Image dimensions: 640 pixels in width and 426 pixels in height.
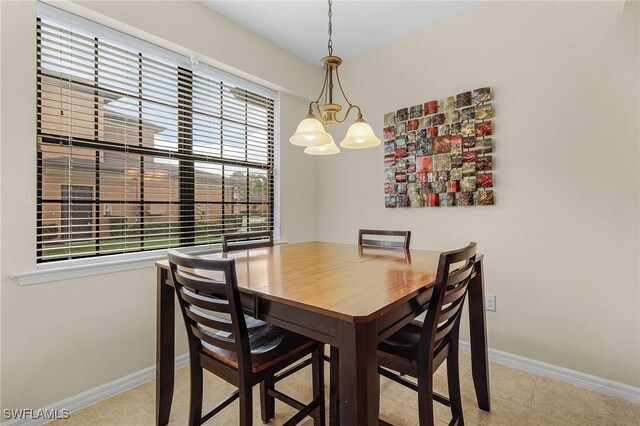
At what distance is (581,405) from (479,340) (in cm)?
70

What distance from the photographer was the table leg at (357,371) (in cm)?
81

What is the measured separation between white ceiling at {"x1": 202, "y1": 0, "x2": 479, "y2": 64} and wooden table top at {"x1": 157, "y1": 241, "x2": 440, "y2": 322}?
71.7 inches

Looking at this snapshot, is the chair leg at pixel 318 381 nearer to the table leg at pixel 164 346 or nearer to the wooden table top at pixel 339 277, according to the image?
the wooden table top at pixel 339 277

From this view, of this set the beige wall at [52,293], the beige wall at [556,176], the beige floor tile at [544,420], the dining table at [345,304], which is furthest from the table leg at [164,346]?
the beige wall at [556,176]

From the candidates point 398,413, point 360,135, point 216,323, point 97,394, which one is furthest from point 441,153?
point 97,394

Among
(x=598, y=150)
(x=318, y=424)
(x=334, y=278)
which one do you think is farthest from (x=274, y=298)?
(x=598, y=150)

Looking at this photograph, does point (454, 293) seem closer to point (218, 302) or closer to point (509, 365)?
point (218, 302)

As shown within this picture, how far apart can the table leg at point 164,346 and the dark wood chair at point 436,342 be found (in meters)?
1.05

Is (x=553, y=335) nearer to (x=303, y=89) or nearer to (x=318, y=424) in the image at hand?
(x=318, y=424)

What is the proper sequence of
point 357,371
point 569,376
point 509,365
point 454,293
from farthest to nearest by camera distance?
point 509,365 < point 569,376 < point 454,293 < point 357,371

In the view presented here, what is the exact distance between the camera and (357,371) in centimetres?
81

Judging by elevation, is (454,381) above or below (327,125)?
below

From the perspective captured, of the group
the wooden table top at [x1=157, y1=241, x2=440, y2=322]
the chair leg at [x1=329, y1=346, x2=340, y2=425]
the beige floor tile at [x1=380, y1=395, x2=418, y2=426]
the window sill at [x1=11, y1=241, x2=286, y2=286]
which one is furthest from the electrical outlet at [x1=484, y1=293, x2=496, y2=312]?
the window sill at [x1=11, y1=241, x2=286, y2=286]

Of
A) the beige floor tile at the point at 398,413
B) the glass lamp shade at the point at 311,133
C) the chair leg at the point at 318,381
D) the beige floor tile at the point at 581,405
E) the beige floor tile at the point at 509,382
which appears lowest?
the beige floor tile at the point at 398,413
